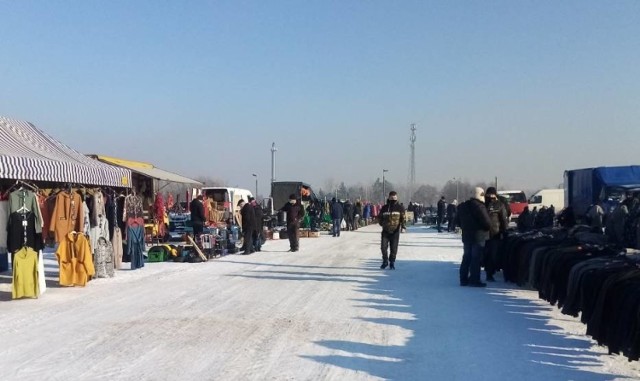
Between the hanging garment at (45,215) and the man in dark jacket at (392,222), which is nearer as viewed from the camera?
the hanging garment at (45,215)

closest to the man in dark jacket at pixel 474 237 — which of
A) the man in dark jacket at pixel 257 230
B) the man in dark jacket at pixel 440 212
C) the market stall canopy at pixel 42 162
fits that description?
the market stall canopy at pixel 42 162

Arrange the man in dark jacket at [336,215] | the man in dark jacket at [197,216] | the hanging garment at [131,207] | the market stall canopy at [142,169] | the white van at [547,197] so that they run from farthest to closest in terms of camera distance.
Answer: the white van at [547,197]
the man in dark jacket at [336,215]
the market stall canopy at [142,169]
the man in dark jacket at [197,216]
the hanging garment at [131,207]

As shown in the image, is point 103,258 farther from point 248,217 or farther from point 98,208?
point 248,217

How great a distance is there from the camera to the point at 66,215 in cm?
1188

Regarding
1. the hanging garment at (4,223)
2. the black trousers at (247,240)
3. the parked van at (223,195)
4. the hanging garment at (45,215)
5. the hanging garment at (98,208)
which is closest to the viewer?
the hanging garment at (4,223)

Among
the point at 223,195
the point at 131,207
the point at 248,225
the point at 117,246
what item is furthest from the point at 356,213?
the point at 117,246

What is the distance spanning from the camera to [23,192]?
10.8 metres

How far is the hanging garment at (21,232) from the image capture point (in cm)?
1048

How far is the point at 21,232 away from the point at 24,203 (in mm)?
488

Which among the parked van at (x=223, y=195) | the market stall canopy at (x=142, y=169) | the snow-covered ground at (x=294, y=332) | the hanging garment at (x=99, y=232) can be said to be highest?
the market stall canopy at (x=142, y=169)

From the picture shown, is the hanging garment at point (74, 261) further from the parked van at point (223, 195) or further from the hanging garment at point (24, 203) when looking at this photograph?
the parked van at point (223, 195)

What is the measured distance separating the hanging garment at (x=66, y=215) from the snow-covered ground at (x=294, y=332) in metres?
1.06

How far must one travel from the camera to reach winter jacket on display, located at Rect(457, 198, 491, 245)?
1169 centimetres

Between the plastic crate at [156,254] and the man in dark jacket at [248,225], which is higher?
the man in dark jacket at [248,225]
